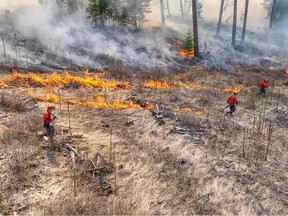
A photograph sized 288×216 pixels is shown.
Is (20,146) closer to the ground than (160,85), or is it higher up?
closer to the ground

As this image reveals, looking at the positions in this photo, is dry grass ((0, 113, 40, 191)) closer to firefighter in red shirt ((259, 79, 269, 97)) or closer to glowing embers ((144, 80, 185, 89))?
glowing embers ((144, 80, 185, 89))

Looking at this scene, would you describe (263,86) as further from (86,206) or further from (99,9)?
(99,9)

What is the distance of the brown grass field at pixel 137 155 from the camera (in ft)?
26.5

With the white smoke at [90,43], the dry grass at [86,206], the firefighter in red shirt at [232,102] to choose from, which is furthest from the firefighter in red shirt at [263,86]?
the dry grass at [86,206]

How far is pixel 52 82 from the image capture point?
17797mm

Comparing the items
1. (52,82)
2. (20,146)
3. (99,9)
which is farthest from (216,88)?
(99,9)

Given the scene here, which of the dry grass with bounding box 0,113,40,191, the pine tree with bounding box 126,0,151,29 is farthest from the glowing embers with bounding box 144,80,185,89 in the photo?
the pine tree with bounding box 126,0,151,29

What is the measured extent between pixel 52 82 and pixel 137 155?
369 inches

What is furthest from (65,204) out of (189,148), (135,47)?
(135,47)

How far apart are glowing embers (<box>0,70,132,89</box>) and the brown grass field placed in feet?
0.46

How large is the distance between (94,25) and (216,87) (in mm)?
16403

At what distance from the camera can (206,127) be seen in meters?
12.8

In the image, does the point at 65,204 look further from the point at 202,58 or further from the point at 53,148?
the point at 202,58

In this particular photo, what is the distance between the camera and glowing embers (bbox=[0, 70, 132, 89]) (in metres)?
17.1
